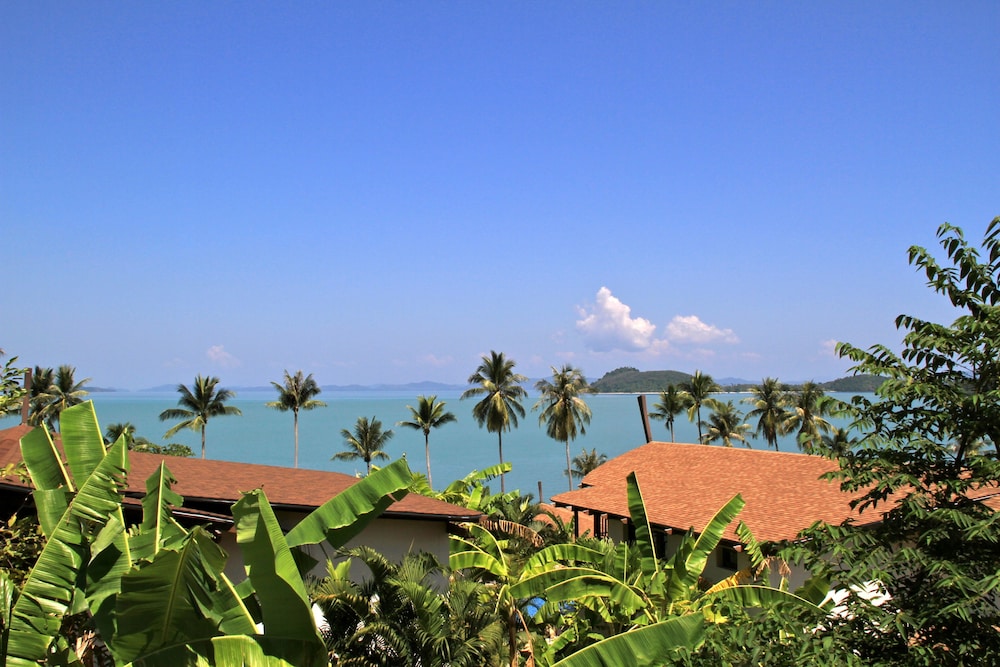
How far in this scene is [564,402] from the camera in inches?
2200

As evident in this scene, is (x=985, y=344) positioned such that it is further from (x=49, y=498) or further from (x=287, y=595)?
Answer: (x=49, y=498)

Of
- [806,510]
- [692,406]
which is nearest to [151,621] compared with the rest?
[806,510]

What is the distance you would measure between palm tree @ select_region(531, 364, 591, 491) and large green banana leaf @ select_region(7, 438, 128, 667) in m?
49.7

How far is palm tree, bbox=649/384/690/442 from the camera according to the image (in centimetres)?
6175

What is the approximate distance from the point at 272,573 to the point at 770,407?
62.8m

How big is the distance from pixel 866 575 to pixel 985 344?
2.65 meters

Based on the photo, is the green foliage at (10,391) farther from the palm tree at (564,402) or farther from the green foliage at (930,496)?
the palm tree at (564,402)

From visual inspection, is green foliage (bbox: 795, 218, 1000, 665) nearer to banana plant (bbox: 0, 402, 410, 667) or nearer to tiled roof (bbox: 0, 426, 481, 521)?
banana plant (bbox: 0, 402, 410, 667)

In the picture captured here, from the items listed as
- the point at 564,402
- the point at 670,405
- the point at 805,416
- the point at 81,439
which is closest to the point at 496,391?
the point at 564,402

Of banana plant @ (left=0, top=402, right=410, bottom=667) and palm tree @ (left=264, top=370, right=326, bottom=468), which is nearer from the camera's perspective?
banana plant @ (left=0, top=402, right=410, bottom=667)

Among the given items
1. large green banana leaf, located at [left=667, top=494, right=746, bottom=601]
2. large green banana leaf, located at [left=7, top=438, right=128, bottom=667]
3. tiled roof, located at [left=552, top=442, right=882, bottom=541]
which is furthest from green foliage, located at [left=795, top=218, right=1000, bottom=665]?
tiled roof, located at [left=552, top=442, right=882, bottom=541]

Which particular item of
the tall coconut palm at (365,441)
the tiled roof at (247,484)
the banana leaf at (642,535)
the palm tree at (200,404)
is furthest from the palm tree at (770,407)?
the banana leaf at (642,535)

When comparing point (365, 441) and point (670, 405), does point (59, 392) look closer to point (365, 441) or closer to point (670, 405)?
point (365, 441)

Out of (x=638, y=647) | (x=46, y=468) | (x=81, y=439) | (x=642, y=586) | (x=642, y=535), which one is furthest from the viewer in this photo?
(x=642, y=535)
